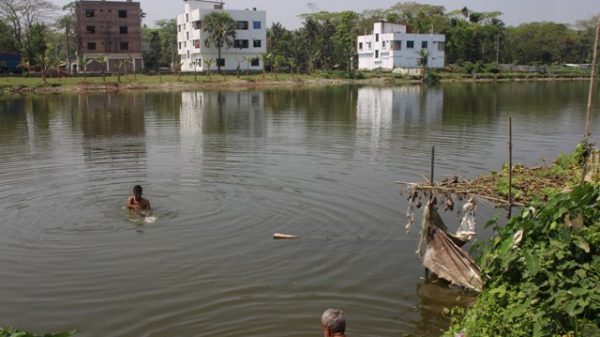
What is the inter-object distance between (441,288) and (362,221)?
4.68m

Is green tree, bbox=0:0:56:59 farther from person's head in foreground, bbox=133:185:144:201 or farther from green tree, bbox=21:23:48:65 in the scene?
person's head in foreground, bbox=133:185:144:201

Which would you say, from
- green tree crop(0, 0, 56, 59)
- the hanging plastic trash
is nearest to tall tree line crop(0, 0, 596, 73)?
green tree crop(0, 0, 56, 59)

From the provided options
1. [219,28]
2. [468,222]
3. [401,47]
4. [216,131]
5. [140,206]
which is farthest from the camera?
[401,47]

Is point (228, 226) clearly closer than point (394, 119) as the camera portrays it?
Yes

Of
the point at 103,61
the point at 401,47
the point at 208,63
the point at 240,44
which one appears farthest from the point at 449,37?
the point at 103,61

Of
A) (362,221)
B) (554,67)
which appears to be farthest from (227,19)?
(362,221)

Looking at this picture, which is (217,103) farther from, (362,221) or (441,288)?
(441,288)

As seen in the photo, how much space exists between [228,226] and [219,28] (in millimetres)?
87708

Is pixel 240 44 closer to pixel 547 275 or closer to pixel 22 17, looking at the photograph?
pixel 22 17

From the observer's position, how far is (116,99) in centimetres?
6444

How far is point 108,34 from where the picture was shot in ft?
318

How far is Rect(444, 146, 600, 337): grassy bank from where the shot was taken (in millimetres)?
7176

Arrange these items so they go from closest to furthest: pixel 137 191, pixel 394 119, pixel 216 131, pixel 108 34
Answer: pixel 137 191 < pixel 216 131 < pixel 394 119 < pixel 108 34

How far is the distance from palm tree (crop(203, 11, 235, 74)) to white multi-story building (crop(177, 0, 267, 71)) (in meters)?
1.48
